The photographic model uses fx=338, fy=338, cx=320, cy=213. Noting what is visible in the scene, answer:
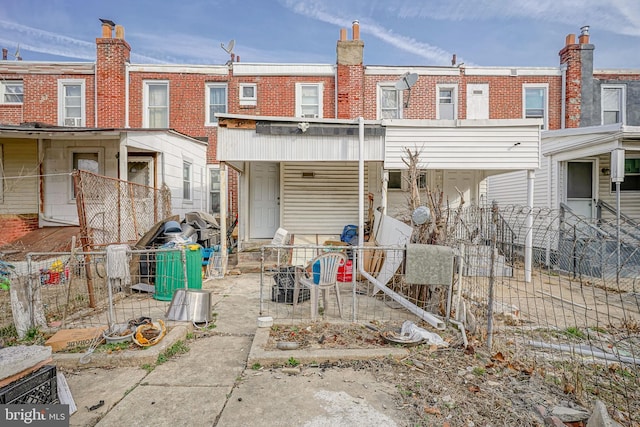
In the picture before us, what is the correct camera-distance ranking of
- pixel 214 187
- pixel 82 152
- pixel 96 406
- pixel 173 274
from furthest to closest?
pixel 214 187 < pixel 82 152 < pixel 173 274 < pixel 96 406

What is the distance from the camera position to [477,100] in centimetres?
1367

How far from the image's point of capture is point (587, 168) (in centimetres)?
1077

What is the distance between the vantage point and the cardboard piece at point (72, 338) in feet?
12.8

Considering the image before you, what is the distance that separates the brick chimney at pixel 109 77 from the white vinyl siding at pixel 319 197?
7587mm

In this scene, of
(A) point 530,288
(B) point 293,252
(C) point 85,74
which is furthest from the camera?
(C) point 85,74

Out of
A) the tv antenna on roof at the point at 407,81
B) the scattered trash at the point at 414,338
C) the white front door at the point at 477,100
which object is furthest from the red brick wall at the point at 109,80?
the white front door at the point at 477,100

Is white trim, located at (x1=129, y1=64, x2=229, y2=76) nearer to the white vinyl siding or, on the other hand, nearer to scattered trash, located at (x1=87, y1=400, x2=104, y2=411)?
the white vinyl siding

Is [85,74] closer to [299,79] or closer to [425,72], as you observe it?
[299,79]

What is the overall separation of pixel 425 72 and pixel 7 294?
47.0 ft

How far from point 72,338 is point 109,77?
1225 cm

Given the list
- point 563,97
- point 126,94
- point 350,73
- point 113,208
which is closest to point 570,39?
point 563,97

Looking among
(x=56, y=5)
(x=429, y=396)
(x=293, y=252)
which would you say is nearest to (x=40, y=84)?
(x=56, y=5)

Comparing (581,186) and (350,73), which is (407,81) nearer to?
(350,73)

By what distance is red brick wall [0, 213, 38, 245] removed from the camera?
31.4ft
